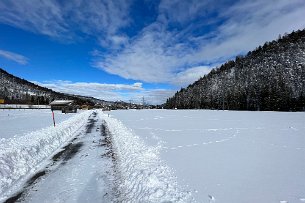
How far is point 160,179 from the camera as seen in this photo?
5.76 meters

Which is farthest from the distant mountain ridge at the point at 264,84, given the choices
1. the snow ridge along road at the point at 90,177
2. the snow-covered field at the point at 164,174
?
the snow ridge along road at the point at 90,177

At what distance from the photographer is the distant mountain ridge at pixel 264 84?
59781 millimetres

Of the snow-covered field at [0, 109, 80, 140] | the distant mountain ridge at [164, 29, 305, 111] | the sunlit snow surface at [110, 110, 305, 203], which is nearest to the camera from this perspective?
the sunlit snow surface at [110, 110, 305, 203]

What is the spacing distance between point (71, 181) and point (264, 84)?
74.1 m

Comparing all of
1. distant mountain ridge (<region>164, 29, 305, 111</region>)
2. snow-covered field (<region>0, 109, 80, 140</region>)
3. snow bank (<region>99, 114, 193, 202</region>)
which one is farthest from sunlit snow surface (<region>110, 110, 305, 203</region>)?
distant mountain ridge (<region>164, 29, 305, 111</region>)

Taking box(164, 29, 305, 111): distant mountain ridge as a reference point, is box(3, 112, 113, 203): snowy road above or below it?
below

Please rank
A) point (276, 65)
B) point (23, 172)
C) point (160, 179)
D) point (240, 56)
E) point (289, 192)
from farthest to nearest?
point (240, 56)
point (276, 65)
point (23, 172)
point (160, 179)
point (289, 192)

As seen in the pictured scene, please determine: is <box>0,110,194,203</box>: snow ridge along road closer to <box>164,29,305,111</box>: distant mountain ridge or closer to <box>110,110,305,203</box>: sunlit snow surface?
<box>110,110,305,203</box>: sunlit snow surface

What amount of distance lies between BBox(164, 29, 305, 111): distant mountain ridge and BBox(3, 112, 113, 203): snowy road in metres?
61.0

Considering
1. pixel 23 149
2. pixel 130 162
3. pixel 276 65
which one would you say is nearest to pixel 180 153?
pixel 130 162

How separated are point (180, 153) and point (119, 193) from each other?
4049mm

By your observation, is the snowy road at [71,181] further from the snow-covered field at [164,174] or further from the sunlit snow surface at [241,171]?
the sunlit snow surface at [241,171]

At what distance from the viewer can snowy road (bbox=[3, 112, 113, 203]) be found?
16.3 ft

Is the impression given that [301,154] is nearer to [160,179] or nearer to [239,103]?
Result: [160,179]
